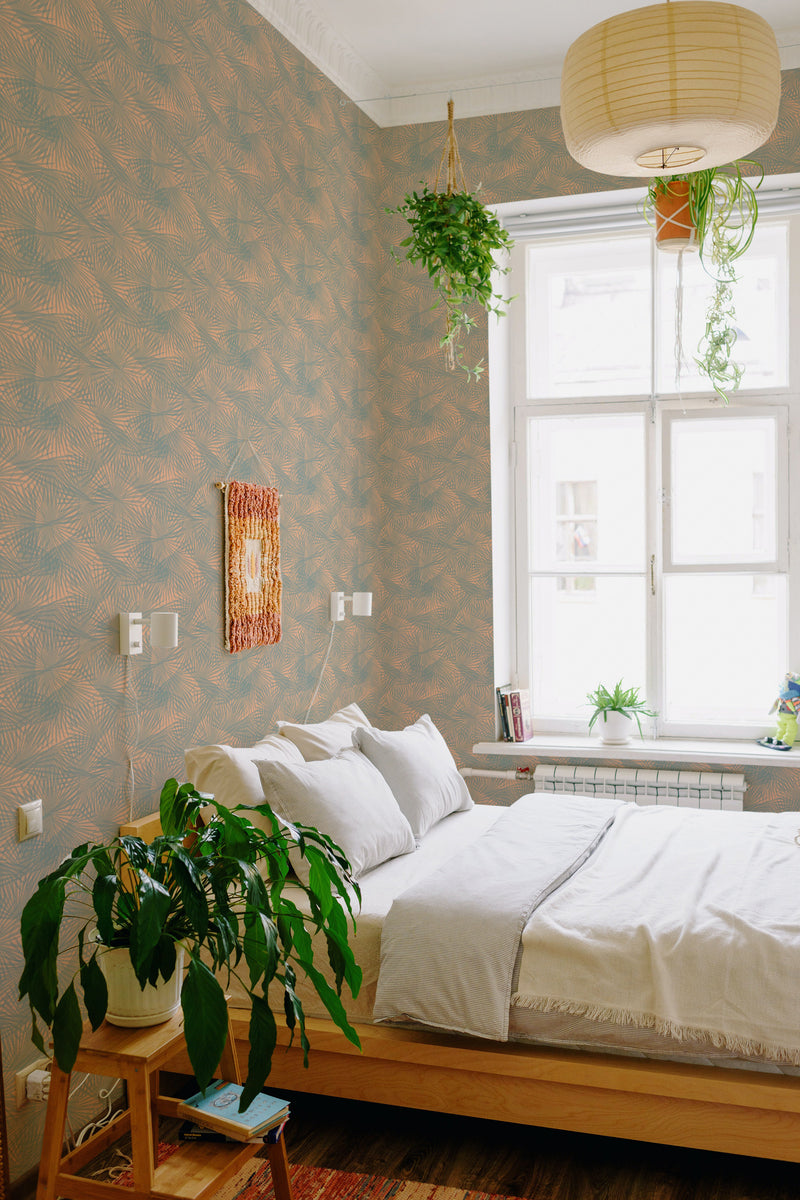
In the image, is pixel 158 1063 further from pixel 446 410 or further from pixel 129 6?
pixel 446 410

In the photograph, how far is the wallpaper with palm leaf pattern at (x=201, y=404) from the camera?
2.36 metres

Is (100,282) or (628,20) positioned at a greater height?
(628,20)

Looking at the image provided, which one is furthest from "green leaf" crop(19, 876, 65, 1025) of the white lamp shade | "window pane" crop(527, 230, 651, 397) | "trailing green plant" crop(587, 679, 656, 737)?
"window pane" crop(527, 230, 651, 397)

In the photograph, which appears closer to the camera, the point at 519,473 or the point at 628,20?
the point at 628,20

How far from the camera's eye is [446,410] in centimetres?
448

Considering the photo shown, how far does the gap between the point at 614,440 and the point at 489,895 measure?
8.65 ft

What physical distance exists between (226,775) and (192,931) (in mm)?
816

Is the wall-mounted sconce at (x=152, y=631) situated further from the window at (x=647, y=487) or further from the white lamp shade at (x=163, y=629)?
the window at (x=647, y=487)

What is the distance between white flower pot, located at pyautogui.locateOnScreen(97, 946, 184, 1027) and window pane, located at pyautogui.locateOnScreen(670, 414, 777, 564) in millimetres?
3143

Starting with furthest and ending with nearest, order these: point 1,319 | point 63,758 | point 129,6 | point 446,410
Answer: point 446,410 → point 129,6 → point 63,758 → point 1,319

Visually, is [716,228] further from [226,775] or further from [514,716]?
[226,775]

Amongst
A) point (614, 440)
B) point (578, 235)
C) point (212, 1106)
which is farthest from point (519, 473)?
point (212, 1106)

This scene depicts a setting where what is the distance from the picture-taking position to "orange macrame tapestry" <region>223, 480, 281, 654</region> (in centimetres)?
321

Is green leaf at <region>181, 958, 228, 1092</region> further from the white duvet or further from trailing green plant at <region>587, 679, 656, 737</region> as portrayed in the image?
trailing green plant at <region>587, 679, 656, 737</region>
